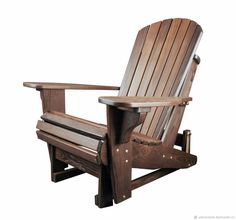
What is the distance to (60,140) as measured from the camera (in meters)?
2.36

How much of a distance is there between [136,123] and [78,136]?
1.56ft

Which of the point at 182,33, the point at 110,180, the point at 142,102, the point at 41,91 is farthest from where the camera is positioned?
the point at 182,33

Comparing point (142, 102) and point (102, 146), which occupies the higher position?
point (142, 102)

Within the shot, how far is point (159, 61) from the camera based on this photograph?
114 inches

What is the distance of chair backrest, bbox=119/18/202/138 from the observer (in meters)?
2.68

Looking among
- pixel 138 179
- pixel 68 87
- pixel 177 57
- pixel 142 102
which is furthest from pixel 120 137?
pixel 177 57

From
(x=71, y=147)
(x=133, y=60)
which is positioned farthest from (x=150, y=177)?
(x=133, y=60)

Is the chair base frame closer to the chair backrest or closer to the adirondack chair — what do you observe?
the adirondack chair

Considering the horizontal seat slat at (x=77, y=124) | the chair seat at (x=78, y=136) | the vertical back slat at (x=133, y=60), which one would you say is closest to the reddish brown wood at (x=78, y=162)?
the chair seat at (x=78, y=136)

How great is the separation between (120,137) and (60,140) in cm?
55

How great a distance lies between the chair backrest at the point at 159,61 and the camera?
268cm

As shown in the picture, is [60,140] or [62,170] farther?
[62,170]

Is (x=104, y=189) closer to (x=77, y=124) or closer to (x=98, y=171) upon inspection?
(x=98, y=171)

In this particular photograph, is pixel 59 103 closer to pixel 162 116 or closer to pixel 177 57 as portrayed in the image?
pixel 162 116
